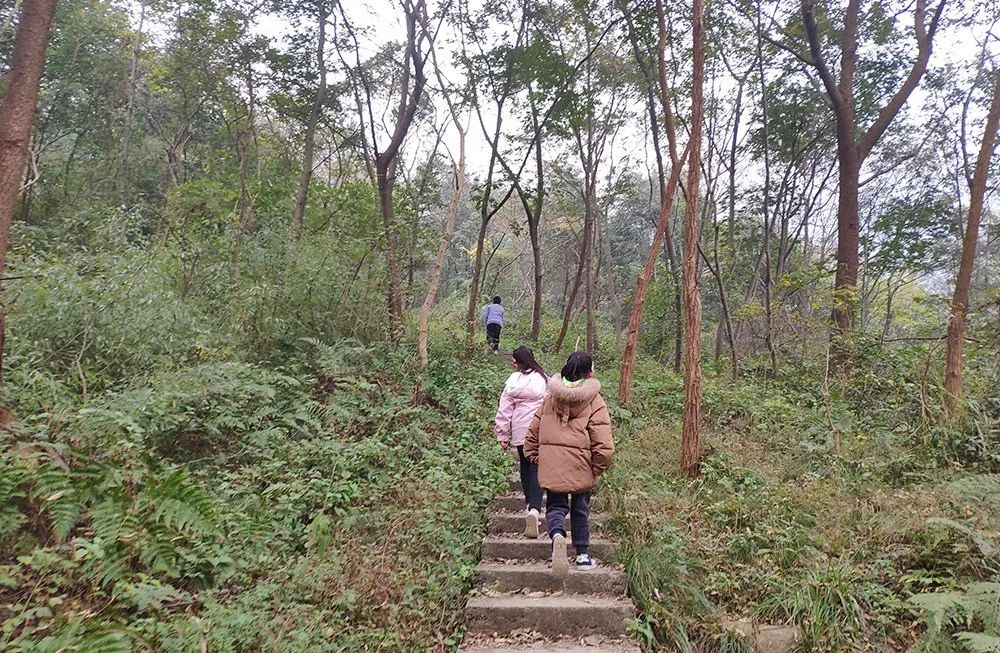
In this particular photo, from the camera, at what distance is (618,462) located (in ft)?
24.0

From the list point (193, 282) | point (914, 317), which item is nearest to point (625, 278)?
point (914, 317)

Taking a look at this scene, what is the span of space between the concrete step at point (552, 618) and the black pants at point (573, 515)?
1.93 feet

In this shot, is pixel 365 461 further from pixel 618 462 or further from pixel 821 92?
pixel 821 92

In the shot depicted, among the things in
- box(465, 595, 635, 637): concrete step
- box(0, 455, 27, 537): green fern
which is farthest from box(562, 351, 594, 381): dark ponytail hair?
box(0, 455, 27, 537): green fern

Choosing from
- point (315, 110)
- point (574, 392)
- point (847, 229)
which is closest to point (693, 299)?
point (574, 392)

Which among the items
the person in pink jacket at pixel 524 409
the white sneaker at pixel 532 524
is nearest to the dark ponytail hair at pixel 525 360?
the person in pink jacket at pixel 524 409

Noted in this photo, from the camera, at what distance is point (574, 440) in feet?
15.9

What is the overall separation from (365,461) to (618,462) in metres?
3.18

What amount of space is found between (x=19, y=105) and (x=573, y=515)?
19.1 feet

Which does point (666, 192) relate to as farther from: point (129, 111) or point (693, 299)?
point (129, 111)

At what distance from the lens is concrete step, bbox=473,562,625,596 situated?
4.88 m

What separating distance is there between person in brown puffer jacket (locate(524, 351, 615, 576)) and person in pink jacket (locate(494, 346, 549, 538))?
79 cm

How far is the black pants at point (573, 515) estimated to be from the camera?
4906mm

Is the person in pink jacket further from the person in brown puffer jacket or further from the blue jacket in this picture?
the blue jacket
